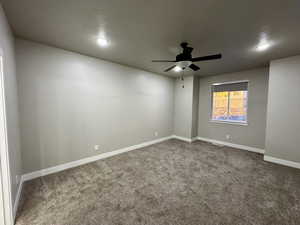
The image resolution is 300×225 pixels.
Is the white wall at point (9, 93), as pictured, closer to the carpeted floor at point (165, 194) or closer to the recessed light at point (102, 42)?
the carpeted floor at point (165, 194)

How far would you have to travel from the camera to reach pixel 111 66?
140 inches

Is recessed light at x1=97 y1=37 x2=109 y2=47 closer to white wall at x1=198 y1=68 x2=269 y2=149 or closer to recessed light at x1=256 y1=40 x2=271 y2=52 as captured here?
recessed light at x1=256 y1=40 x2=271 y2=52

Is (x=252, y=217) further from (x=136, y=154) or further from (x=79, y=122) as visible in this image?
(x=79, y=122)

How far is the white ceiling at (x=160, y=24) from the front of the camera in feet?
5.00

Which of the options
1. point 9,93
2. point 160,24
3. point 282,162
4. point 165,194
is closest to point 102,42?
point 160,24

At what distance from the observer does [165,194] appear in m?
2.09

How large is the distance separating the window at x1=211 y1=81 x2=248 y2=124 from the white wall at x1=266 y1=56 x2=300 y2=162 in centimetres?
100

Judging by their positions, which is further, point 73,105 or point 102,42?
point 73,105

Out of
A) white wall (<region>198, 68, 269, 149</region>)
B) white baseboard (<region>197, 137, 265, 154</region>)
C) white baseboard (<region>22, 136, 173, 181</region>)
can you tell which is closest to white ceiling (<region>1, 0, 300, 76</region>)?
white wall (<region>198, 68, 269, 149</region>)

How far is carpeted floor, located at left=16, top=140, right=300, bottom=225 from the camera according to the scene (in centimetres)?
165

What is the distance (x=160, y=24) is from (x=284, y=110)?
3.56m

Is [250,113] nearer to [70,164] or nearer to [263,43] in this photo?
[263,43]

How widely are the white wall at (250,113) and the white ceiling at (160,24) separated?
3.83ft

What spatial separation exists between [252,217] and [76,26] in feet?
11.9
